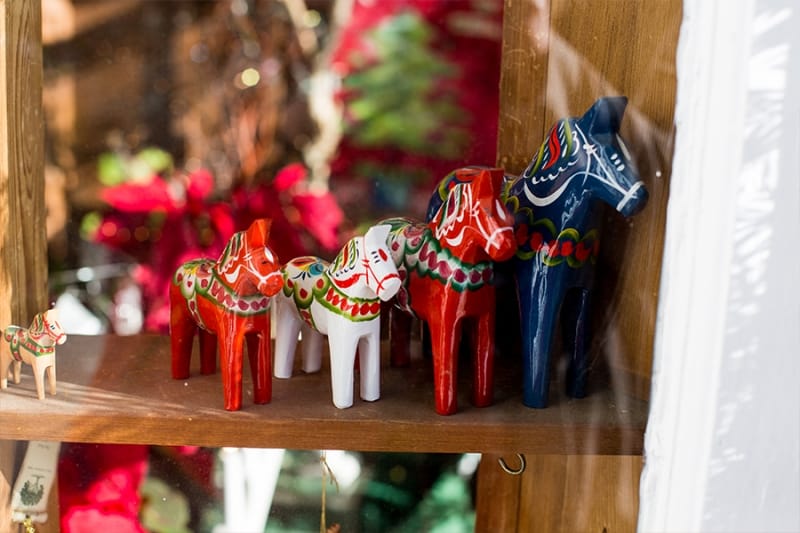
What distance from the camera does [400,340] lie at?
0.67 metres

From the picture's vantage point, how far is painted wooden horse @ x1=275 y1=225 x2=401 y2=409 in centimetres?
→ 56

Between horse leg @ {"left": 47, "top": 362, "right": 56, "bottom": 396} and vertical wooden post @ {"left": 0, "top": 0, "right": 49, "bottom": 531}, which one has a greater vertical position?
vertical wooden post @ {"left": 0, "top": 0, "right": 49, "bottom": 531}

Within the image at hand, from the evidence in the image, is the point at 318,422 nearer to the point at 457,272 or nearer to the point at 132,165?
Answer: the point at 457,272

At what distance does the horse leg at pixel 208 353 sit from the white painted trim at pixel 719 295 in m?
0.35

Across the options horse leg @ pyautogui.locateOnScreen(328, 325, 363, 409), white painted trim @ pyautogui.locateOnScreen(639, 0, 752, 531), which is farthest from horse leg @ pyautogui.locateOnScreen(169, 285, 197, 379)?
white painted trim @ pyautogui.locateOnScreen(639, 0, 752, 531)

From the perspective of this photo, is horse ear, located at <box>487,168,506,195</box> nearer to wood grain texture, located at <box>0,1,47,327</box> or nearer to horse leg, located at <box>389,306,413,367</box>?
horse leg, located at <box>389,306,413,367</box>

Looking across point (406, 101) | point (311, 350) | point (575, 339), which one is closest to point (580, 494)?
point (575, 339)

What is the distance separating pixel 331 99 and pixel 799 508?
49 centimetres

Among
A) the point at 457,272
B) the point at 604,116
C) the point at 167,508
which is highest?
the point at 604,116

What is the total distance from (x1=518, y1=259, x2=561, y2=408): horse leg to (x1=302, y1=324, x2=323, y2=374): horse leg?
16cm

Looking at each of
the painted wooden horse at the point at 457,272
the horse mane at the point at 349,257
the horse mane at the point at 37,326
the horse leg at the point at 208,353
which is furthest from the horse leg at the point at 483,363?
the horse mane at the point at 37,326

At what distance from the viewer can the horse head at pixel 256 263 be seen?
0.55 m

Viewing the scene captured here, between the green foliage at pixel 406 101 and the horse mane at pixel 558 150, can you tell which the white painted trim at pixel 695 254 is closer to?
the horse mane at pixel 558 150

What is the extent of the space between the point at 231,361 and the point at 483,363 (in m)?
0.18
